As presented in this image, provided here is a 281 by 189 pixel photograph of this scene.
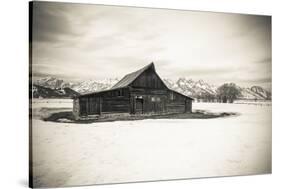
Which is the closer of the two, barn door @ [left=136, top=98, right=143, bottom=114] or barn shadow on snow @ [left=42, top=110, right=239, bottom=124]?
barn shadow on snow @ [left=42, top=110, right=239, bottom=124]

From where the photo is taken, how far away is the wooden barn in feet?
14.8

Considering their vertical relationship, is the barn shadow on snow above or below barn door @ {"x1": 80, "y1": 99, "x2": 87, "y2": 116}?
below

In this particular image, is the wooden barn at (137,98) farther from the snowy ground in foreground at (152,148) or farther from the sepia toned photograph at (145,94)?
the snowy ground in foreground at (152,148)

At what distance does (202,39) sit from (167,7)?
0.55 m

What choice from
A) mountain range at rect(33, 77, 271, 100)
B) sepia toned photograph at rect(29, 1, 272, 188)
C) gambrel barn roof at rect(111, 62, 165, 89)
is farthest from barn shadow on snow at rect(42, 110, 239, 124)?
gambrel barn roof at rect(111, 62, 165, 89)

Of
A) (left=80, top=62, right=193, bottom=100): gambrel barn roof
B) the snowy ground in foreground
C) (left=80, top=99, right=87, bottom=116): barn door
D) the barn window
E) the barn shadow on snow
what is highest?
(left=80, top=62, right=193, bottom=100): gambrel barn roof

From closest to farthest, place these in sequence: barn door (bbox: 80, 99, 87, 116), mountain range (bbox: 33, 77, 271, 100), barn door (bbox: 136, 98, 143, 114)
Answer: mountain range (bbox: 33, 77, 271, 100) → barn door (bbox: 80, 99, 87, 116) → barn door (bbox: 136, 98, 143, 114)

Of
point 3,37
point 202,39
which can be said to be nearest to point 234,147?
point 202,39

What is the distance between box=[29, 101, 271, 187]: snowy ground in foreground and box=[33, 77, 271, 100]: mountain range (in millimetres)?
132

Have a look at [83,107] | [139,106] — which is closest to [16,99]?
[83,107]

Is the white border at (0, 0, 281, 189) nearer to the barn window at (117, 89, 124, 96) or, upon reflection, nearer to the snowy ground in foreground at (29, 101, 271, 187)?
the snowy ground in foreground at (29, 101, 271, 187)

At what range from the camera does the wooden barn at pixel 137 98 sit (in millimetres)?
4516

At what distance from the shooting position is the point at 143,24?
4652mm

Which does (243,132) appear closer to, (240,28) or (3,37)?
(240,28)
